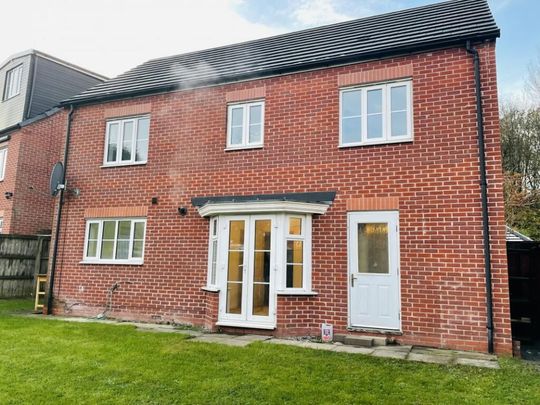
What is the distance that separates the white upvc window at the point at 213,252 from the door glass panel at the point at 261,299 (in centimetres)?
108

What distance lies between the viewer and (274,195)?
343 inches

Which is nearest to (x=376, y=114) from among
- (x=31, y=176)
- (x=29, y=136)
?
(x=31, y=176)

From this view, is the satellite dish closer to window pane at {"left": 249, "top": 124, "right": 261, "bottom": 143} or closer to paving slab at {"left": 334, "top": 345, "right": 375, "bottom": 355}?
window pane at {"left": 249, "top": 124, "right": 261, "bottom": 143}

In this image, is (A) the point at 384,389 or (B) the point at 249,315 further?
(B) the point at 249,315

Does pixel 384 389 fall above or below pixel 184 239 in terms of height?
below

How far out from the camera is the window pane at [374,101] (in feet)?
26.8

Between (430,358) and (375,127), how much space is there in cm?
443

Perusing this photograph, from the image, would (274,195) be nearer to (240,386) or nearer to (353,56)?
(353,56)

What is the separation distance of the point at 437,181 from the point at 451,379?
3.65m

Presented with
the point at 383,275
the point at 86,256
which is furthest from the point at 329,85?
the point at 86,256

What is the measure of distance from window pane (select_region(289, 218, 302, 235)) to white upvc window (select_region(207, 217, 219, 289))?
1.70 metres

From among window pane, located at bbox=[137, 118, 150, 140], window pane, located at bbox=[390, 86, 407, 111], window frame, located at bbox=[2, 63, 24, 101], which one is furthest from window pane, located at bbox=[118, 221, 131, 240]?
window frame, located at bbox=[2, 63, 24, 101]

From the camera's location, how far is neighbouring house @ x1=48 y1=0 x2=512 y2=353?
23.8 feet

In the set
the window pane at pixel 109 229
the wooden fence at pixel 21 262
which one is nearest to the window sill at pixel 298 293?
the window pane at pixel 109 229
